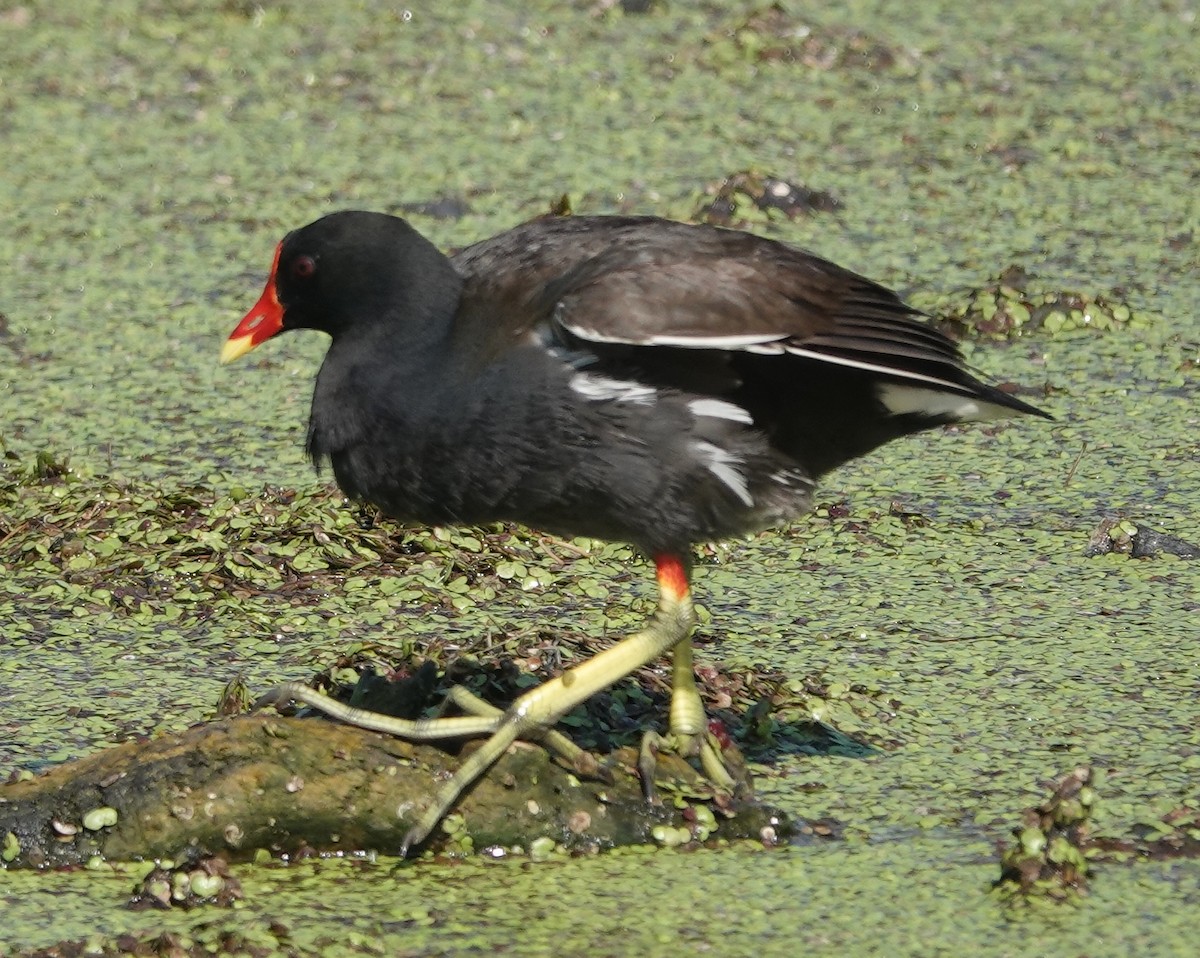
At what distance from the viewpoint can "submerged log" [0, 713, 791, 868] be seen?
11.3 feet

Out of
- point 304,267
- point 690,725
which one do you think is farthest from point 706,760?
point 304,267

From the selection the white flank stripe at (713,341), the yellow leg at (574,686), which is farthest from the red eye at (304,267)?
the yellow leg at (574,686)

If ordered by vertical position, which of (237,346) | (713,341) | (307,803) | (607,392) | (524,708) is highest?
(713,341)

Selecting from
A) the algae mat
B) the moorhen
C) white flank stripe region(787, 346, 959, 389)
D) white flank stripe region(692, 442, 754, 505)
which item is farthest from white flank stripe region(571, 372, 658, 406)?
the algae mat

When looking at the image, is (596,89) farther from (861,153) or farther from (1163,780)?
(1163,780)

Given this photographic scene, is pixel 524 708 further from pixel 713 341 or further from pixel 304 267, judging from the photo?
pixel 304 267

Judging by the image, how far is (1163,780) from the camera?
3775 mm

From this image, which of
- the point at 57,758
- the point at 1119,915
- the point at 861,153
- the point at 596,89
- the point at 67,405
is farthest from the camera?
the point at 596,89

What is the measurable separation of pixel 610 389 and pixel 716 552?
4.29ft

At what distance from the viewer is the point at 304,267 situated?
393cm

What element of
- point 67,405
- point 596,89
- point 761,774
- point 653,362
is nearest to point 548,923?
point 761,774

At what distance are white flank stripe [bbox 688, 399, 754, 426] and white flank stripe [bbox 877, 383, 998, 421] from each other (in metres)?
0.28

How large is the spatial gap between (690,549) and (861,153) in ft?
12.6

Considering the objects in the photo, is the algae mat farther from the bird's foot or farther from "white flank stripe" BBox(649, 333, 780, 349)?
"white flank stripe" BBox(649, 333, 780, 349)
